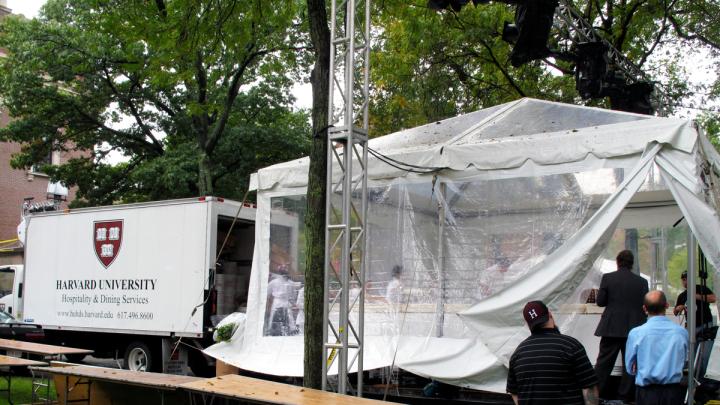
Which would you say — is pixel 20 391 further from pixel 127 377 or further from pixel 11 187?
pixel 11 187

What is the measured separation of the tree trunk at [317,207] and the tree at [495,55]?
7.53 metres

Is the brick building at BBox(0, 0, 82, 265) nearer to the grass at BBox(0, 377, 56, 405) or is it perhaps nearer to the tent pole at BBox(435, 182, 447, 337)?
the grass at BBox(0, 377, 56, 405)

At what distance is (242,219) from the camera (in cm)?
1155

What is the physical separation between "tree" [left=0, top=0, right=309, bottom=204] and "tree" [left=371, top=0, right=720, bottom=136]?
2.91 m

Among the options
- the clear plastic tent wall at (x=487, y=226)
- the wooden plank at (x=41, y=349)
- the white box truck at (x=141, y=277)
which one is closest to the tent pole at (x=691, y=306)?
the clear plastic tent wall at (x=487, y=226)

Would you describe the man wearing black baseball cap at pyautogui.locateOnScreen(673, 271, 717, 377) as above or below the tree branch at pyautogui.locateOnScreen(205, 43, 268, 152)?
below

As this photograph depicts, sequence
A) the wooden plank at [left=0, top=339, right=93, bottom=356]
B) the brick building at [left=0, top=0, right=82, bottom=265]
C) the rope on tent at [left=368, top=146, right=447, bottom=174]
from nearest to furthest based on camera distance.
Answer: the rope on tent at [left=368, top=146, right=447, bottom=174] → the wooden plank at [left=0, top=339, right=93, bottom=356] → the brick building at [left=0, top=0, right=82, bottom=265]

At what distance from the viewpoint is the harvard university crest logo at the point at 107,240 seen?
11.7 metres

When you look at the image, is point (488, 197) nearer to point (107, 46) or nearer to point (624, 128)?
point (624, 128)

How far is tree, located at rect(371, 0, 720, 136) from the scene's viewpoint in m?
16.2

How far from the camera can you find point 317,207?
750 cm

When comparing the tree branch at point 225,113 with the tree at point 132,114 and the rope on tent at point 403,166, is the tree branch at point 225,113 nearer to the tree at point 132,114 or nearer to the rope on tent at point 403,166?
the tree at point 132,114

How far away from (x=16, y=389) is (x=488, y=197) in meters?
7.79

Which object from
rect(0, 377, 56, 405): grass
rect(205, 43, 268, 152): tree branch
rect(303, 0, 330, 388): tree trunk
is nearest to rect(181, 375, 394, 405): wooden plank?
rect(303, 0, 330, 388): tree trunk
